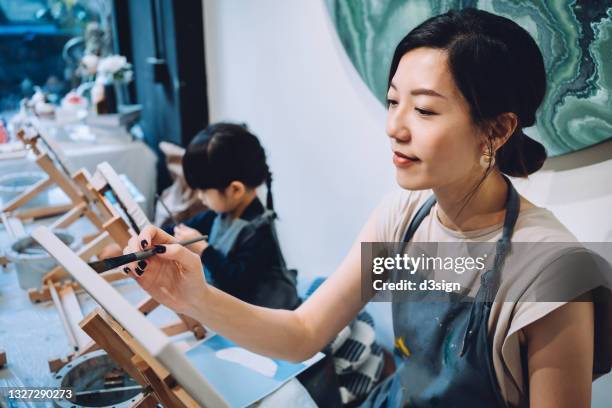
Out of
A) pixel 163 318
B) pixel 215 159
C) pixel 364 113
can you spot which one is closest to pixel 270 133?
pixel 364 113

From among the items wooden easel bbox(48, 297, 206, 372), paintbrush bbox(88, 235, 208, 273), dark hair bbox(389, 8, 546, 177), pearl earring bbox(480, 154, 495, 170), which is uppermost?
dark hair bbox(389, 8, 546, 177)

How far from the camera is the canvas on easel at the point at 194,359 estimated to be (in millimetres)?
490

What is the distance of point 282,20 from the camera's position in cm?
207

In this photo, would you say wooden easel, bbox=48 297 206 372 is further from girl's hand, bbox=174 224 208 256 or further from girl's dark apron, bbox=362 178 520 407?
girl's dark apron, bbox=362 178 520 407

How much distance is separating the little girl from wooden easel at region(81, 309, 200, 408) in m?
0.62

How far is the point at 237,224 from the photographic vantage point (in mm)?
1480

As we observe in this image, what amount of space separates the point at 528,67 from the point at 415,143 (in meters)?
0.23

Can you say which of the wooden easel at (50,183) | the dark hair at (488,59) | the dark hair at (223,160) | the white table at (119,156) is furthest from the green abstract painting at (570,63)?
the white table at (119,156)

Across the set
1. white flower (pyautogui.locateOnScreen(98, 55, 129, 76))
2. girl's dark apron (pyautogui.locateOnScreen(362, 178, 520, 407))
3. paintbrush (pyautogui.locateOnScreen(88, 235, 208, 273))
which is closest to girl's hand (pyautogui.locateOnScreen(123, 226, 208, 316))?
paintbrush (pyautogui.locateOnScreen(88, 235, 208, 273))

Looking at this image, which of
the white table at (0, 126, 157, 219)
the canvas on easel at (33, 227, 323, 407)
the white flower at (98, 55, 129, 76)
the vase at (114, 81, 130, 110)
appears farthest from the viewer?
the vase at (114, 81, 130, 110)

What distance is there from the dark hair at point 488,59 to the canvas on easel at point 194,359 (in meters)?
0.61

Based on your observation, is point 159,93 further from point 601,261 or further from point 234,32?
point 601,261

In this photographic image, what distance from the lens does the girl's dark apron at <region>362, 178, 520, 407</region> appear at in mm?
896

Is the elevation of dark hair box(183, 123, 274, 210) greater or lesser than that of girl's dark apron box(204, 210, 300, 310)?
greater
